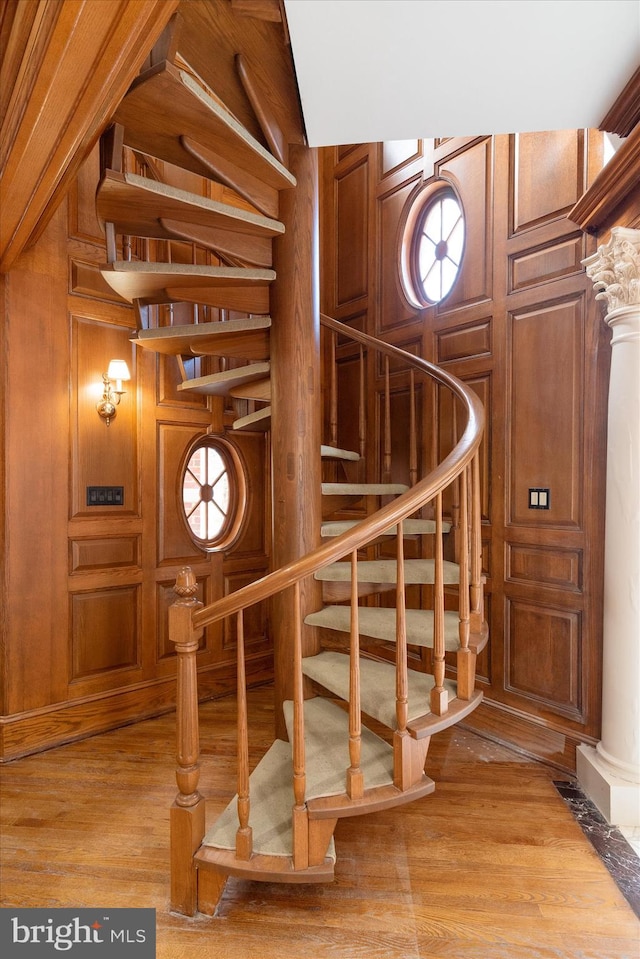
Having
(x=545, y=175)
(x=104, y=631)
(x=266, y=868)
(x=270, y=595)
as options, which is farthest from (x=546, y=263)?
(x=104, y=631)

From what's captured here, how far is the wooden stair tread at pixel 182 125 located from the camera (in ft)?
5.40

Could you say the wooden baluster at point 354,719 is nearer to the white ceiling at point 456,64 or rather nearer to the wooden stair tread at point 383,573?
the wooden stair tread at point 383,573

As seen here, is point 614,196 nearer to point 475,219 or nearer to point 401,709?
point 475,219

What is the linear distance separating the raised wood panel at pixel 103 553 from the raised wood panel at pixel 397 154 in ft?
9.79

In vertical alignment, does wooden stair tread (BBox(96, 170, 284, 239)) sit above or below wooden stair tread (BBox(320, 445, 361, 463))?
above

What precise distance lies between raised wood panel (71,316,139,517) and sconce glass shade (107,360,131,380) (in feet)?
0.35

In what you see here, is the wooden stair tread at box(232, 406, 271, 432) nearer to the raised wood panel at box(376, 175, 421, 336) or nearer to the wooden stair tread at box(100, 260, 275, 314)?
the wooden stair tread at box(100, 260, 275, 314)

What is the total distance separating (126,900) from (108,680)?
146 cm

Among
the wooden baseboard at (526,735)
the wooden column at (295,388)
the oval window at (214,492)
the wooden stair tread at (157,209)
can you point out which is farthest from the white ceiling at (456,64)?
the wooden baseboard at (526,735)

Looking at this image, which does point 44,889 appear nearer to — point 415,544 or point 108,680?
point 108,680

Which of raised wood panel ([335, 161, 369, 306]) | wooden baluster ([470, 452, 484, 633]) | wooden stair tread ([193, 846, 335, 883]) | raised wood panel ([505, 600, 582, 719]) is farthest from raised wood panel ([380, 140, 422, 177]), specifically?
wooden stair tread ([193, 846, 335, 883])

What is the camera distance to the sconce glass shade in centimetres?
296

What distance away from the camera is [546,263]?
2672 mm

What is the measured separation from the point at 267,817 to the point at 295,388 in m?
1.61
